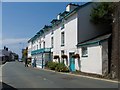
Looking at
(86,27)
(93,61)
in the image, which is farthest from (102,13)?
(93,61)

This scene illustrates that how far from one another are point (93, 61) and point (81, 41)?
5691 millimetres

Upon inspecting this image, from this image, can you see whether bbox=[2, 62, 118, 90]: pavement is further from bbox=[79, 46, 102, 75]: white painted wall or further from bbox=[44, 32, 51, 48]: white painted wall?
bbox=[44, 32, 51, 48]: white painted wall

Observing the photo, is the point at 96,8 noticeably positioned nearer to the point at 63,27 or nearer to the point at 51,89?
the point at 63,27

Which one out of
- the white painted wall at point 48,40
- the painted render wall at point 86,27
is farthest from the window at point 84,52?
the white painted wall at point 48,40

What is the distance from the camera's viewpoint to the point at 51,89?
13.9 m

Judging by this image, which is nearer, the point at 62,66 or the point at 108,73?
the point at 108,73

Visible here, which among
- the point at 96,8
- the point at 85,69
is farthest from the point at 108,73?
the point at 96,8

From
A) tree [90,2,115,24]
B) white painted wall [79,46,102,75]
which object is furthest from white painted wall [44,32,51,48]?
white painted wall [79,46,102,75]

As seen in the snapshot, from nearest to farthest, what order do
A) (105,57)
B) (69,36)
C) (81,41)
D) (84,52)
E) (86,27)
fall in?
(105,57) → (84,52) → (81,41) → (86,27) → (69,36)

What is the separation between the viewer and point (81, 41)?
3153 cm

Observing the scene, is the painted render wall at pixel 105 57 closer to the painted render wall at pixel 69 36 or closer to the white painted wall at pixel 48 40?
the painted render wall at pixel 69 36

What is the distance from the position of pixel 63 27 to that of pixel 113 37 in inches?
573

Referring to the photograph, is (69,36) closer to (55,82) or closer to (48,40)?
(48,40)

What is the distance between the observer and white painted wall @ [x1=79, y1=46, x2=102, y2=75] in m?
24.8
